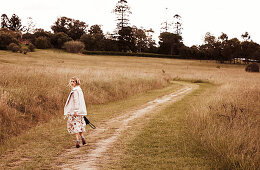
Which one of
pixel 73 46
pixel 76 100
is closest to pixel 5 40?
pixel 73 46

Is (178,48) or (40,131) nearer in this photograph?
(40,131)

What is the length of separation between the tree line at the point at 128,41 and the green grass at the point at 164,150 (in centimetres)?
6373

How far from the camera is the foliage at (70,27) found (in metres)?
85.5

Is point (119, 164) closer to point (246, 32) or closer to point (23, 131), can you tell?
point (23, 131)

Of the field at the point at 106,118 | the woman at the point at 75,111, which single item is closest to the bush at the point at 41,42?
the field at the point at 106,118

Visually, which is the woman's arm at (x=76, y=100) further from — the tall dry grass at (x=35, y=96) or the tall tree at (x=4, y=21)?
the tall tree at (x=4, y=21)

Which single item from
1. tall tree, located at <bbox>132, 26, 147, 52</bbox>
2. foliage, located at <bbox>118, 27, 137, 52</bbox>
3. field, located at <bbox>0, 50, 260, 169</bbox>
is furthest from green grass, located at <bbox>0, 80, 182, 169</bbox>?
tall tree, located at <bbox>132, 26, 147, 52</bbox>

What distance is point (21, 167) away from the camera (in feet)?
17.6

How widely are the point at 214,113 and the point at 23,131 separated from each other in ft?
23.0

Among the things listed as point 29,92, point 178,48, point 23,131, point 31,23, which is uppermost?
point 31,23

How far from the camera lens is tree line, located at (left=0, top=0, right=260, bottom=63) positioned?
70.3 m

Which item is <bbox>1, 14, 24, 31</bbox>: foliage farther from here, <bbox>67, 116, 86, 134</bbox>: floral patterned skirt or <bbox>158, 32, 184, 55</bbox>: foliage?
<bbox>67, 116, 86, 134</bbox>: floral patterned skirt

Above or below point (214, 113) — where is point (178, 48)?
above

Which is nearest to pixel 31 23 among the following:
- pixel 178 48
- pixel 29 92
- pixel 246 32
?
pixel 178 48
